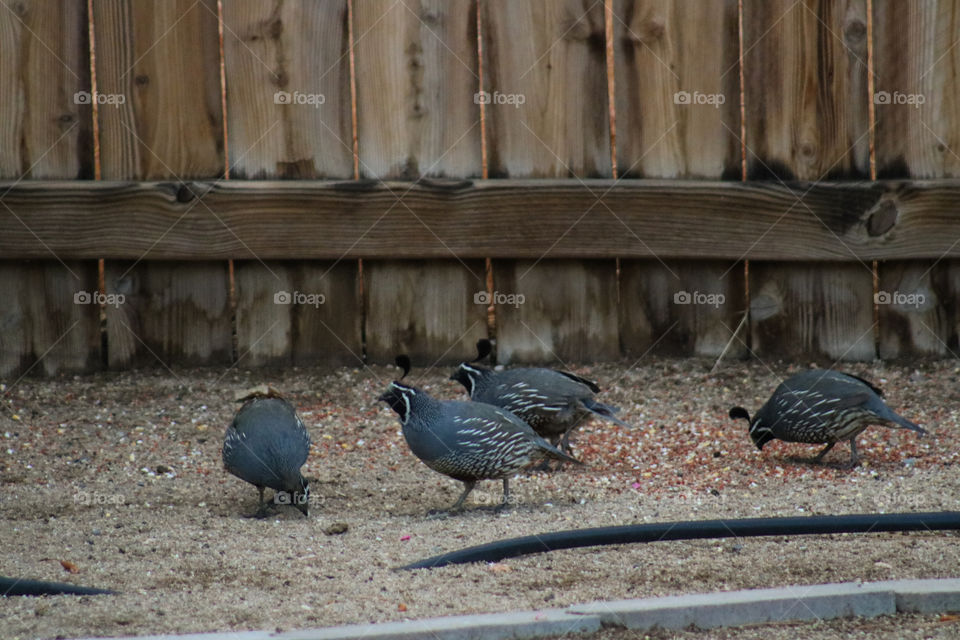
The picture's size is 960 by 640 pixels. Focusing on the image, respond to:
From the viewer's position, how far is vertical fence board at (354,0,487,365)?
7008 millimetres

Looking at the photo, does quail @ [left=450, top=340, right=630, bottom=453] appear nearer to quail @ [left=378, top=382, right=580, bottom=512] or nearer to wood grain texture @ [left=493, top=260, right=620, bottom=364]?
quail @ [left=378, top=382, right=580, bottom=512]

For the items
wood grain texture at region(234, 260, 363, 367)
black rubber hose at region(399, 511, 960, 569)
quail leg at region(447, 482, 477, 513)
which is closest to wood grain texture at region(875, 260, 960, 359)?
black rubber hose at region(399, 511, 960, 569)

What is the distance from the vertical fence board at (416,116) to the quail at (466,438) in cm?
145

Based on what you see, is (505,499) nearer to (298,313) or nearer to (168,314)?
(298,313)

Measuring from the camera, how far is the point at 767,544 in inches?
185

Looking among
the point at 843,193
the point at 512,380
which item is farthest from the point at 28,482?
the point at 843,193

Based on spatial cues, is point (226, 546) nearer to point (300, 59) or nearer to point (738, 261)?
point (300, 59)

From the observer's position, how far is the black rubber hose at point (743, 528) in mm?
4617

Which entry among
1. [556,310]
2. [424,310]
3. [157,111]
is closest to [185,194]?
[157,111]

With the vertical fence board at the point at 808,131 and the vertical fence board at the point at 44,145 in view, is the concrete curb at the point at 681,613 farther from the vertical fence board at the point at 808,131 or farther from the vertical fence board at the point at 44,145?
the vertical fence board at the point at 44,145

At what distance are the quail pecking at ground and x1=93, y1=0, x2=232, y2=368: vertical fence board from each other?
3.21 metres

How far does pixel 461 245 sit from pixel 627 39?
1.55 meters

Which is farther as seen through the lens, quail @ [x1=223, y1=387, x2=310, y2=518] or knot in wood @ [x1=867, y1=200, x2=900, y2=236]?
knot in wood @ [x1=867, y1=200, x2=900, y2=236]

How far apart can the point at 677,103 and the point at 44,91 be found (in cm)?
364
